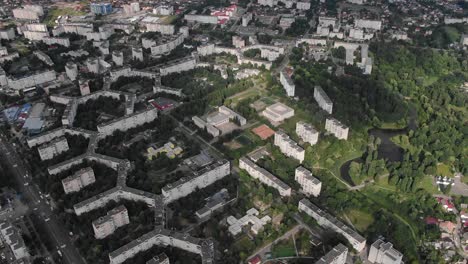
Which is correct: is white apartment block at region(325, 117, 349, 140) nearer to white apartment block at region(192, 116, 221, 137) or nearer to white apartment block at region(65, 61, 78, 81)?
white apartment block at region(192, 116, 221, 137)

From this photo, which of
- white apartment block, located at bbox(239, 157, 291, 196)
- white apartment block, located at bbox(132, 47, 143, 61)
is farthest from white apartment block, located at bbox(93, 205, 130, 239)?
white apartment block, located at bbox(132, 47, 143, 61)

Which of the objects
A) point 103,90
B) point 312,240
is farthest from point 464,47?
point 103,90

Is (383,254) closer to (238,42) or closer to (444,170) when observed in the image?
(444,170)

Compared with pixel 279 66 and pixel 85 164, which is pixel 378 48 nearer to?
pixel 279 66

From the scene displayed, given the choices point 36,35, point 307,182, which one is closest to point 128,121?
point 307,182

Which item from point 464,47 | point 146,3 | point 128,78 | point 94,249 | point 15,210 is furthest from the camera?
point 146,3

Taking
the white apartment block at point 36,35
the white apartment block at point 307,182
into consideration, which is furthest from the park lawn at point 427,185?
the white apartment block at point 36,35
